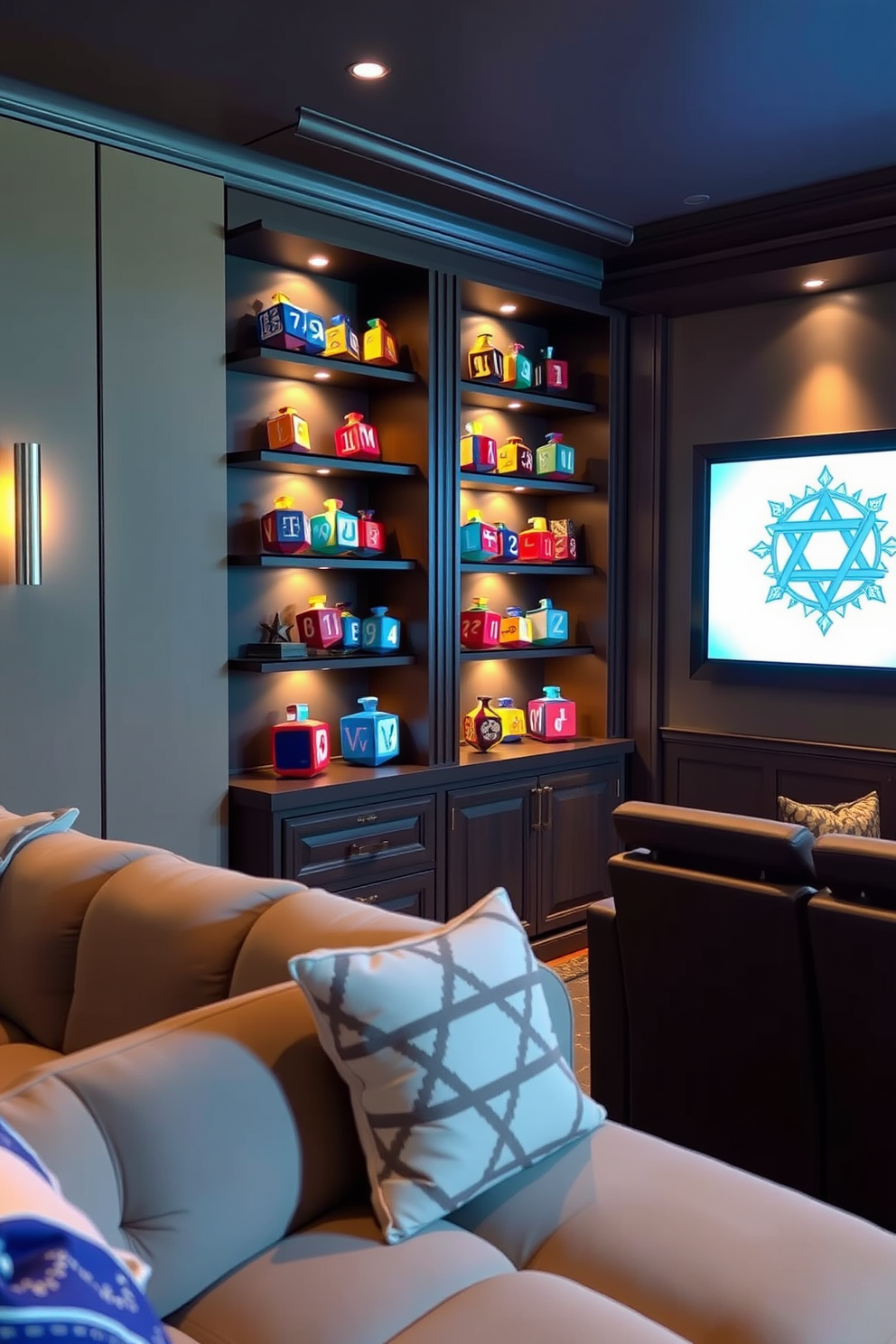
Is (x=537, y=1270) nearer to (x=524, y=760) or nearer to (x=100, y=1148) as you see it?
(x=100, y=1148)

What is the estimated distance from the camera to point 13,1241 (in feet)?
2.99

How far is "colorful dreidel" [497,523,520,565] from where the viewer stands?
4680 mm

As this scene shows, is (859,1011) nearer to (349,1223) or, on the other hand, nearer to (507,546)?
(349,1223)

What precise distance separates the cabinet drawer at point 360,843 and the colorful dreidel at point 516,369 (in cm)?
171

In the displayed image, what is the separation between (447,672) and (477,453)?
889mm

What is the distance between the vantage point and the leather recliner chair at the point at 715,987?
91.4 inches

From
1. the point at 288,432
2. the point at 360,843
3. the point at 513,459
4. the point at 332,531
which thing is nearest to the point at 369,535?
the point at 332,531

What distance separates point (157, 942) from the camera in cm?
198

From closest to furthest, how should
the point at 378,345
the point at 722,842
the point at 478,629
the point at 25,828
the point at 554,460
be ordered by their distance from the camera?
1. the point at 722,842
2. the point at 25,828
3. the point at 378,345
4. the point at 478,629
5. the point at 554,460

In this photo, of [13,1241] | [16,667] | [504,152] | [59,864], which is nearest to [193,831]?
[16,667]

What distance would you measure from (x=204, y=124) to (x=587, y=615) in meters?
2.48

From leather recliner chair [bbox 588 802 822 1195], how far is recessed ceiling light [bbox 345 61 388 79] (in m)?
2.02

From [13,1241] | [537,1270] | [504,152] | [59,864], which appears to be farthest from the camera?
[504,152]

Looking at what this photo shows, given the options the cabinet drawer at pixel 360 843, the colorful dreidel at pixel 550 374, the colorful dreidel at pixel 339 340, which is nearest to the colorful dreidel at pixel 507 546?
the colorful dreidel at pixel 550 374
